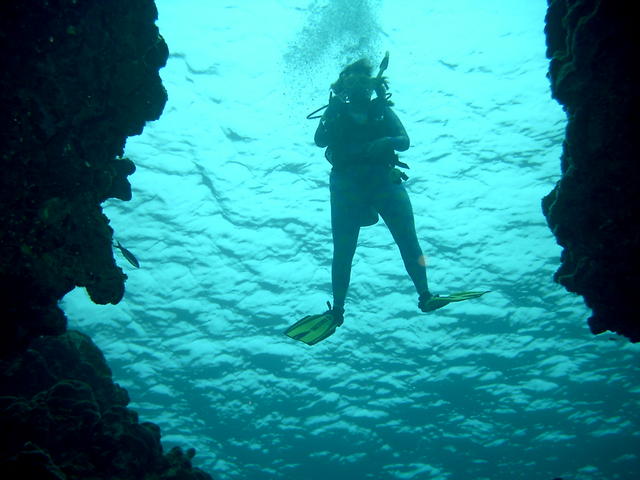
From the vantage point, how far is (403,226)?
6430mm

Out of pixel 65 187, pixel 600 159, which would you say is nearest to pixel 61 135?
pixel 65 187

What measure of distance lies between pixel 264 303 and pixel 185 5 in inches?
378

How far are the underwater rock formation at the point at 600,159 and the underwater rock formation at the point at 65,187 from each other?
4110 millimetres

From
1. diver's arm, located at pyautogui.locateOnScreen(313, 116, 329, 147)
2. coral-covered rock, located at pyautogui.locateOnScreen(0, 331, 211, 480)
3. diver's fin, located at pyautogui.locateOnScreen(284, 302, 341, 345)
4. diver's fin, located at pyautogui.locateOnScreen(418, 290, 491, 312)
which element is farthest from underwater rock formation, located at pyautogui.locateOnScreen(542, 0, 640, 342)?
coral-covered rock, located at pyautogui.locateOnScreen(0, 331, 211, 480)

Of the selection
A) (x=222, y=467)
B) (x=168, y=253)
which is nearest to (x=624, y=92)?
(x=168, y=253)

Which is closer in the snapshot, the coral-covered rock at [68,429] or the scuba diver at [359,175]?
the coral-covered rock at [68,429]

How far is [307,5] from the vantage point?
10820 mm

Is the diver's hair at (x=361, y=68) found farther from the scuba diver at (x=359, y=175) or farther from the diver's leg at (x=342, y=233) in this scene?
the diver's leg at (x=342, y=233)

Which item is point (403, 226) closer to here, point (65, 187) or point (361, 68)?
point (361, 68)

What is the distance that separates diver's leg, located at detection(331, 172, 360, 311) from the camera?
651 cm

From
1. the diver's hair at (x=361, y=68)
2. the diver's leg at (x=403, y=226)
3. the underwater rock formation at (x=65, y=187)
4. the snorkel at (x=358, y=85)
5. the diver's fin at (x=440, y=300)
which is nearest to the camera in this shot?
the underwater rock formation at (x=65, y=187)

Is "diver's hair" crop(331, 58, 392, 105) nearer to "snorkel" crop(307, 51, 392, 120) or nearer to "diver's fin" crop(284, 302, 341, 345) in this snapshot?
"snorkel" crop(307, 51, 392, 120)

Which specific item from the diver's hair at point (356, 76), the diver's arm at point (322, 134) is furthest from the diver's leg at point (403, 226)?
the diver's hair at point (356, 76)

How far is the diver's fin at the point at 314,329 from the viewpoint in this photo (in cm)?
589
